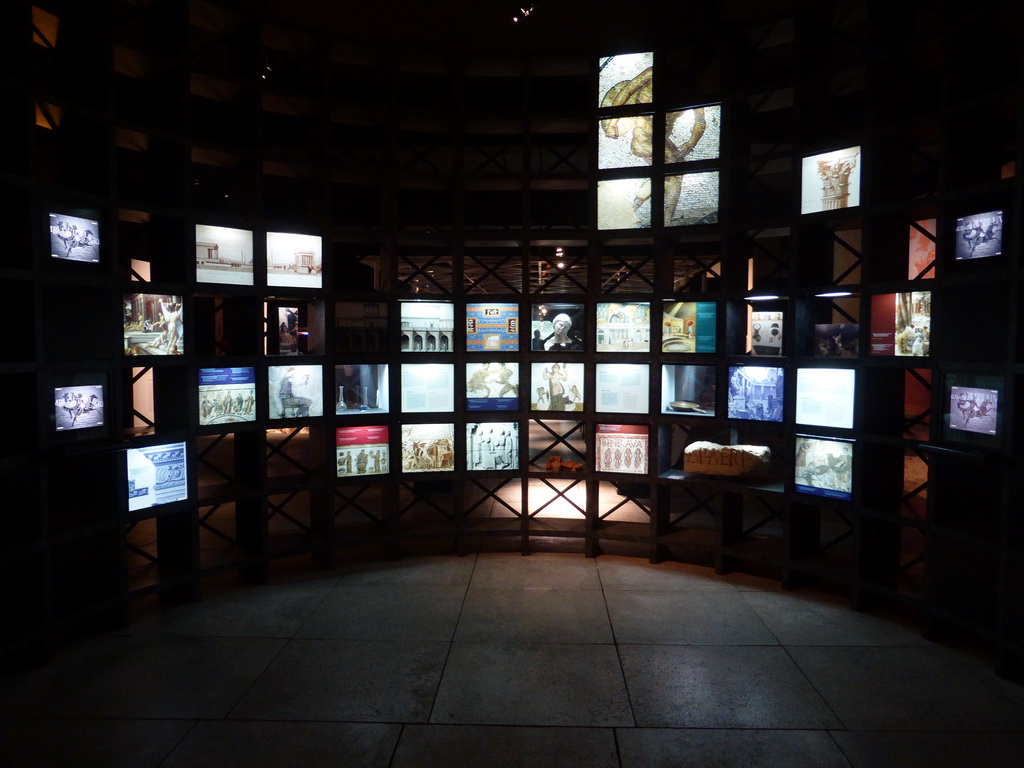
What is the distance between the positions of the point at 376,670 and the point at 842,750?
3785 millimetres

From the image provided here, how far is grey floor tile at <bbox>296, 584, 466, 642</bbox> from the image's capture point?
657 cm

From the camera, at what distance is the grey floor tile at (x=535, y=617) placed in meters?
6.52

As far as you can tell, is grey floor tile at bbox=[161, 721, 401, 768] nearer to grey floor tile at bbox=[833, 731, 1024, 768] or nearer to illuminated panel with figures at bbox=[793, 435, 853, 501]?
grey floor tile at bbox=[833, 731, 1024, 768]

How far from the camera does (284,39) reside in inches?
311

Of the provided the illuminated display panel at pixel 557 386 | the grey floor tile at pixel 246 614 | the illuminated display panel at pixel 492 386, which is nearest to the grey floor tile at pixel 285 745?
the grey floor tile at pixel 246 614

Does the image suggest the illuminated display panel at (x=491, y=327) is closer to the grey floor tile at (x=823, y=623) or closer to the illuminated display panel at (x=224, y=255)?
the illuminated display panel at (x=224, y=255)

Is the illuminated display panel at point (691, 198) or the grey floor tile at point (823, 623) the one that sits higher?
the illuminated display panel at point (691, 198)

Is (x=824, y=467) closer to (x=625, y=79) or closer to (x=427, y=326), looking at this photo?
(x=427, y=326)

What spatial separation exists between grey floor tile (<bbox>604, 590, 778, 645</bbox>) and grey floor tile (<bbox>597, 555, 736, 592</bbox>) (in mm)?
173

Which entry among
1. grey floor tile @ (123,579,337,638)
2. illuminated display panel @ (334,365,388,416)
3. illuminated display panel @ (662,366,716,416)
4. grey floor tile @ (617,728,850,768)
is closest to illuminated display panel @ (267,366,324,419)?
illuminated display panel @ (334,365,388,416)

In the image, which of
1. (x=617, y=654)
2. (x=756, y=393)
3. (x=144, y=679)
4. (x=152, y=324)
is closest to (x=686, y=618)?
(x=617, y=654)

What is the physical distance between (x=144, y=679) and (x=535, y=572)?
4428 mm

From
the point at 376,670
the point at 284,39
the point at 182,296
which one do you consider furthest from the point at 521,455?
the point at 284,39

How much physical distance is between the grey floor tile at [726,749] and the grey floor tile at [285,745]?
181 cm
